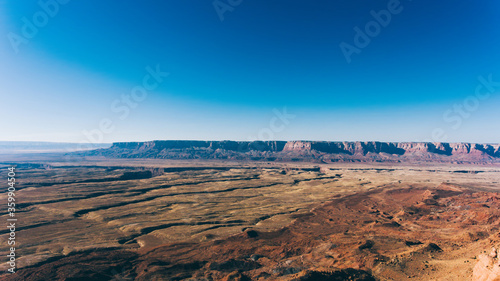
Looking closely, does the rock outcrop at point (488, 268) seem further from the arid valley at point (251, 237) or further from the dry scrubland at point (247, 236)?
the dry scrubland at point (247, 236)

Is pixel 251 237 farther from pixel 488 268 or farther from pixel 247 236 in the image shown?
pixel 488 268

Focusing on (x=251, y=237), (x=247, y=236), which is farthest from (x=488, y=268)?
(x=247, y=236)

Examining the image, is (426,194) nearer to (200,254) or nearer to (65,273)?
(200,254)

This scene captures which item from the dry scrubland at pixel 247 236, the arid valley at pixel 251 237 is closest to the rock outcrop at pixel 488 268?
the arid valley at pixel 251 237

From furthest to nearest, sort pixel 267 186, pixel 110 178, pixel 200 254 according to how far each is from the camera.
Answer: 1. pixel 110 178
2. pixel 267 186
3. pixel 200 254

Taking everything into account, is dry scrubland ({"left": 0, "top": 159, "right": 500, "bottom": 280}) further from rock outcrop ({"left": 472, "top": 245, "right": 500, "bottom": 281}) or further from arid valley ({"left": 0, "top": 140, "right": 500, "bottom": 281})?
rock outcrop ({"left": 472, "top": 245, "right": 500, "bottom": 281})

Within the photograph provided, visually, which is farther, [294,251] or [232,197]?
→ [232,197]

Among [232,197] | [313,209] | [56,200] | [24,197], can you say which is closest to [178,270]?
[313,209]

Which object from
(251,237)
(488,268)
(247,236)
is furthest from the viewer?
(247,236)
